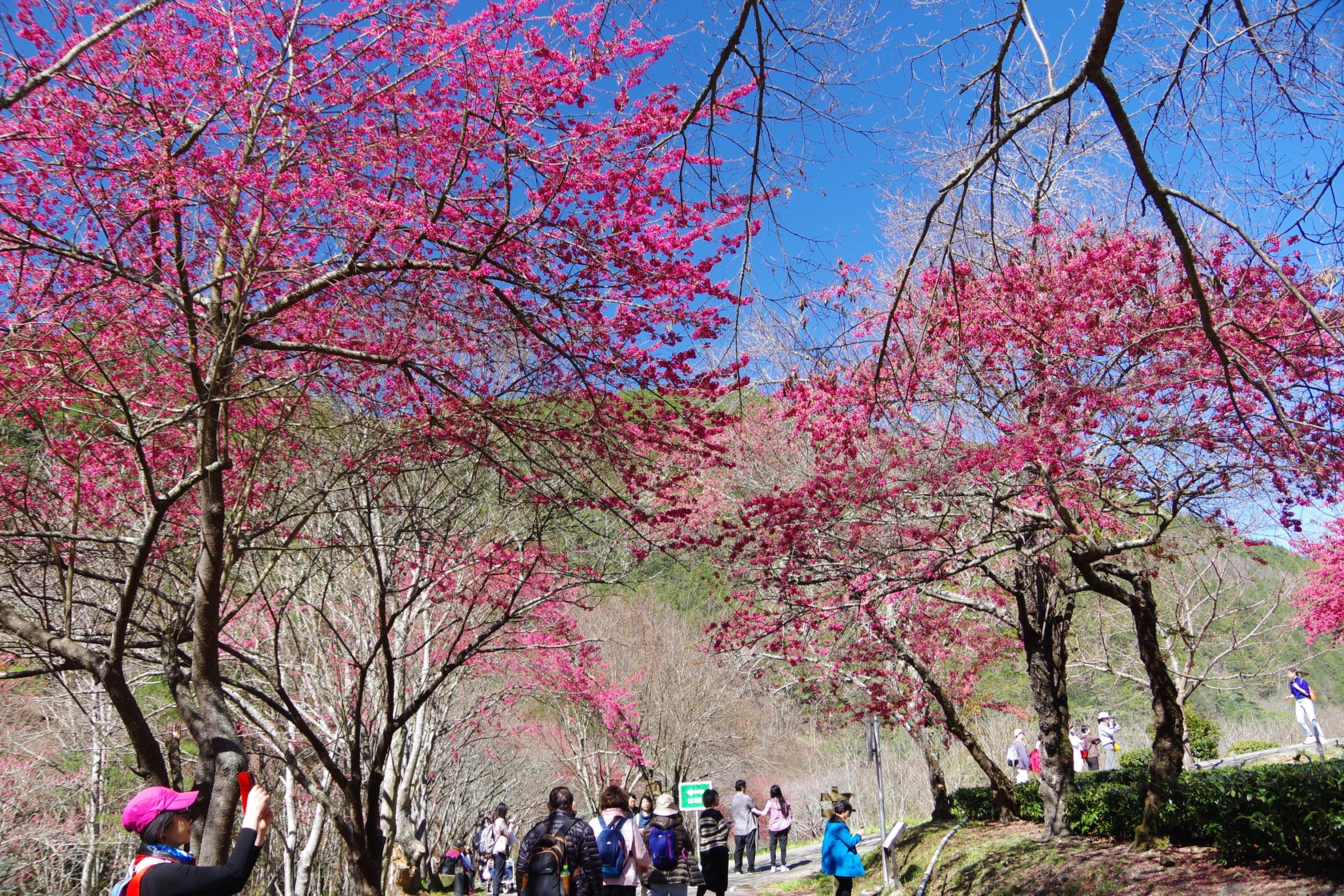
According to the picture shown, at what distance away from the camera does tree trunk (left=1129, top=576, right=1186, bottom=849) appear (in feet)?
25.7

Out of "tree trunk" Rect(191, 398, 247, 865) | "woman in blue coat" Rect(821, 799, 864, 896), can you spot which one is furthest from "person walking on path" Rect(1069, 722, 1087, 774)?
"tree trunk" Rect(191, 398, 247, 865)

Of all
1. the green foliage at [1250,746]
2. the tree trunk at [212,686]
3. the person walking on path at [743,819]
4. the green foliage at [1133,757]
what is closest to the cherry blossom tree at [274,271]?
the tree trunk at [212,686]

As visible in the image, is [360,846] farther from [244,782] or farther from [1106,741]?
[1106,741]

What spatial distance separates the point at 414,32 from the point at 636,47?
1.24m

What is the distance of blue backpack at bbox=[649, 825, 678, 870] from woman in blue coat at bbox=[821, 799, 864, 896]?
134 centimetres

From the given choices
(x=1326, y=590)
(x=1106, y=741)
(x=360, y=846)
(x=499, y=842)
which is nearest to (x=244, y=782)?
(x=360, y=846)

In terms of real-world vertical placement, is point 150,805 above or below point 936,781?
above

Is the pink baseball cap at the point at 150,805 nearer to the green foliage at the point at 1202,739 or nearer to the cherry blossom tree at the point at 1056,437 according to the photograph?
the cherry blossom tree at the point at 1056,437

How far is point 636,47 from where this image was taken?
4.68 metres

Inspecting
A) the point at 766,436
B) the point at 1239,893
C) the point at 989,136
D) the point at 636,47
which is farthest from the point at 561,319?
the point at 766,436

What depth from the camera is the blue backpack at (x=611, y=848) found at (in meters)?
5.93

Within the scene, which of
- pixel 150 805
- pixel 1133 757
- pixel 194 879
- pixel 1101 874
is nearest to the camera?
pixel 194 879

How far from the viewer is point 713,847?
28.9 feet

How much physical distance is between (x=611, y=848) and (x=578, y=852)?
433 millimetres
